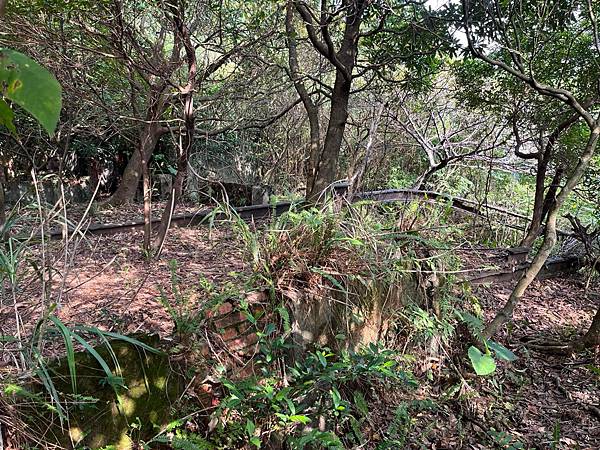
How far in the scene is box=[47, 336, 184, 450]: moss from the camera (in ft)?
5.92

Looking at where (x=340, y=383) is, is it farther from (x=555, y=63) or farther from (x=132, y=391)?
(x=555, y=63)

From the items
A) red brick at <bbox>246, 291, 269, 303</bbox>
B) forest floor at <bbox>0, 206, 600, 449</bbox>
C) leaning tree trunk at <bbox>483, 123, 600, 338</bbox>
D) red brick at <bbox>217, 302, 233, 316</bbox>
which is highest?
leaning tree trunk at <bbox>483, 123, 600, 338</bbox>

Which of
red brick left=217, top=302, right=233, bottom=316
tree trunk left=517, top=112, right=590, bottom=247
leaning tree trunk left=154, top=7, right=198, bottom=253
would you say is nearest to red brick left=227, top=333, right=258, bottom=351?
red brick left=217, top=302, right=233, bottom=316

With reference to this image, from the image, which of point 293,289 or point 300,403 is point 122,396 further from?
point 293,289

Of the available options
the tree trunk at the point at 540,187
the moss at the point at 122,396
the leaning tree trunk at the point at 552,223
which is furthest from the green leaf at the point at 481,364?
the tree trunk at the point at 540,187

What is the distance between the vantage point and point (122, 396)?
6.38ft

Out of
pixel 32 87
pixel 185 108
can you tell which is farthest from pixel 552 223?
pixel 32 87

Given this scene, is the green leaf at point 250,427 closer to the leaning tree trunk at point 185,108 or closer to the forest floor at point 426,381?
the forest floor at point 426,381

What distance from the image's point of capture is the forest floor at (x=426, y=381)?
2.55 m

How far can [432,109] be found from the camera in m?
7.52

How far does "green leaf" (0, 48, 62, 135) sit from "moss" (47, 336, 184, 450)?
1552mm

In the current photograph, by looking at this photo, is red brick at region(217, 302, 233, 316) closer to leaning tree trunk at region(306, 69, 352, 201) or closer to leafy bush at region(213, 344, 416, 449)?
leafy bush at region(213, 344, 416, 449)

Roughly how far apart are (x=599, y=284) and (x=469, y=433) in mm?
3871

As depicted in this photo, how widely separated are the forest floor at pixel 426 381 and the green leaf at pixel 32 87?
5.37 ft
